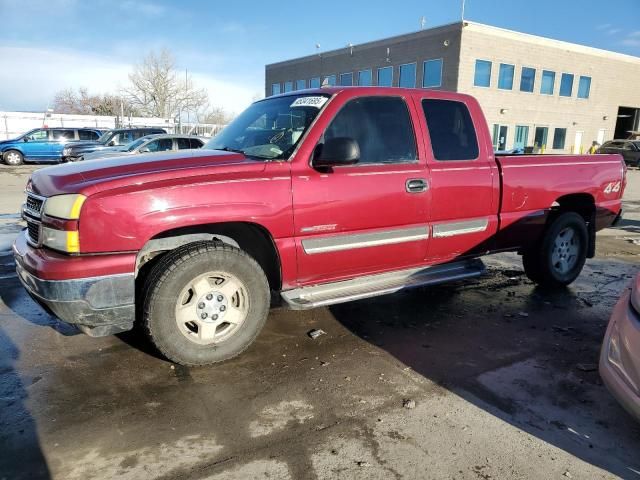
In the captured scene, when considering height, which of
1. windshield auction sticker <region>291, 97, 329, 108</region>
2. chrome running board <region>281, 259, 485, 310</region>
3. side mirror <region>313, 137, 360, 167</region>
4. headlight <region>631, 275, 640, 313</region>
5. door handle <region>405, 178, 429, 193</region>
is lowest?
chrome running board <region>281, 259, 485, 310</region>

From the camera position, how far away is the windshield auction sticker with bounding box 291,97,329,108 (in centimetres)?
388

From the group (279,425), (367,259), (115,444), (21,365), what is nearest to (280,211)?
(367,259)

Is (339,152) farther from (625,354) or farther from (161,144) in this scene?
(161,144)

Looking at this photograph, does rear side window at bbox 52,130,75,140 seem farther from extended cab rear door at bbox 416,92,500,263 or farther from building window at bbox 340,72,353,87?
extended cab rear door at bbox 416,92,500,263

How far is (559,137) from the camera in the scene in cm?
3616

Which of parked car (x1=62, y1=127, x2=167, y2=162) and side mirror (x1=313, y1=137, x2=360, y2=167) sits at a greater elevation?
side mirror (x1=313, y1=137, x2=360, y2=167)

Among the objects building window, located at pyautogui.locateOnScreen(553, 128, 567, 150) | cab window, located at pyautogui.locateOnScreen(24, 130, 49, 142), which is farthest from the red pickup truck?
building window, located at pyautogui.locateOnScreen(553, 128, 567, 150)

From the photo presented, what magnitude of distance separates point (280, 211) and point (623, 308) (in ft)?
7.08

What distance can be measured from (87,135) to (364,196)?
22.8m

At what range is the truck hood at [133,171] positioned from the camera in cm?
306

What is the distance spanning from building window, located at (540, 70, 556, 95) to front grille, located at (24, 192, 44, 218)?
121 ft

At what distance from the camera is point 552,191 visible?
5.00 metres

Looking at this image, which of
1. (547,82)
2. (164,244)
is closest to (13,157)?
(164,244)

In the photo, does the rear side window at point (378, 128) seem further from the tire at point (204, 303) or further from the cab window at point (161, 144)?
the cab window at point (161, 144)
